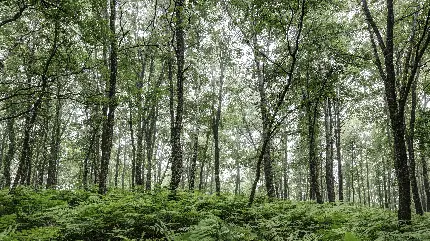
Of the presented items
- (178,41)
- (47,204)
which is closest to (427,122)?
(178,41)

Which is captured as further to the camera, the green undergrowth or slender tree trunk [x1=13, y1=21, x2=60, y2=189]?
slender tree trunk [x1=13, y1=21, x2=60, y2=189]

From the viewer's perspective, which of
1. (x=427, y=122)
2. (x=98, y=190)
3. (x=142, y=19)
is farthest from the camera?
(x=142, y=19)

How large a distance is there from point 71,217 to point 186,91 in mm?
21691

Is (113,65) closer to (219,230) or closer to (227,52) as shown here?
(219,230)

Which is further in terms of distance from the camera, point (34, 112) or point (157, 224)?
point (34, 112)

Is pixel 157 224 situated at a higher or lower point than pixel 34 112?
lower

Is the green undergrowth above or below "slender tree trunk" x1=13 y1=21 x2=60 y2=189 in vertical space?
below

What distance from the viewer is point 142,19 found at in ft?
84.3

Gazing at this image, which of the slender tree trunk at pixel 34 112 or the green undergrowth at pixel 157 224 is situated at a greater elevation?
the slender tree trunk at pixel 34 112

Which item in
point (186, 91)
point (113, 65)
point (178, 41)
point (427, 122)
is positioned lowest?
point (427, 122)

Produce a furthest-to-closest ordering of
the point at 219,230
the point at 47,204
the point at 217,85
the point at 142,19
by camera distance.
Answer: the point at 217,85
the point at 142,19
the point at 47,204
the point at 219,230

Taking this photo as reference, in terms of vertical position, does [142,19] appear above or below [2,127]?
above

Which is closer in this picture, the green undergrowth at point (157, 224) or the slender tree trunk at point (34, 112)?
the green undergrowth at point (157, 224)

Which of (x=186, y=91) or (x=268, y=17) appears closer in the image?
(x=268, y=17)
